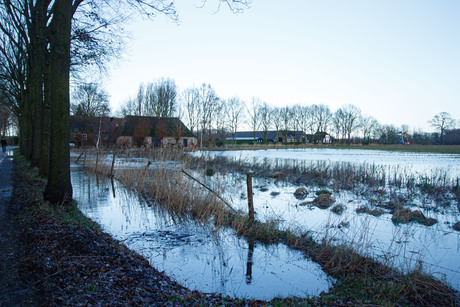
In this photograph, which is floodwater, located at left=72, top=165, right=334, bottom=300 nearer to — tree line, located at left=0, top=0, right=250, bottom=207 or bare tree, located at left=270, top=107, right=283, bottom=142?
tree line, located at left=0, top=0, right=250, bottom=207

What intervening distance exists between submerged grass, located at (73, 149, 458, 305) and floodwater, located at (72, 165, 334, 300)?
26 cm

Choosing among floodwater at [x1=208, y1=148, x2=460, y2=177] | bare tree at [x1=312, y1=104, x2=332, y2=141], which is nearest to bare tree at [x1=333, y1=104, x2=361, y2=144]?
bare tree at [x1=312, y1=104, x2=332, y2=141]

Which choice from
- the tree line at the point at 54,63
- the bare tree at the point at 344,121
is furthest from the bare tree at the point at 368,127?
the tree line at the point at 54,63

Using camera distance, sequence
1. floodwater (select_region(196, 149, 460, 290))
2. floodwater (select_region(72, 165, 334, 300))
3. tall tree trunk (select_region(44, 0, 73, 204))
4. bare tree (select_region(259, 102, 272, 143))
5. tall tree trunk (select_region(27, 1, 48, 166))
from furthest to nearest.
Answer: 1. bare tree (select_region(259, 102, 272, 143))
2. tall tree trunk (select_region(27, 1, 48, 166))
3. tall tree trunk (select_region(44, 0, 73, 204))
4. floodwater (select_region(196, 149, 460, 290))
5. floodwater (select_region(72, 165, 334, 300))

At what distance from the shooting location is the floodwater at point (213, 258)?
4.49 m

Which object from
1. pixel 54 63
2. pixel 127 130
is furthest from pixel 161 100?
pixel 54 63

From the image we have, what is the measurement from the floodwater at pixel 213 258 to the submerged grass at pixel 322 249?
0.86 ft

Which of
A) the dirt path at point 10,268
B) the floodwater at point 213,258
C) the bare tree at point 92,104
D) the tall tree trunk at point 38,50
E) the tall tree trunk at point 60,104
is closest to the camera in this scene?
the dirt path at point 10,268

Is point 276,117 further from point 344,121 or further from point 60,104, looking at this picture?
point 60,104

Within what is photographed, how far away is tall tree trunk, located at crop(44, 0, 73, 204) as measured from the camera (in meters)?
7.04

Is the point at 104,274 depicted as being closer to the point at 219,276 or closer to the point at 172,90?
the point at 219,276

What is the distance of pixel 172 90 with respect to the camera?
56125mm

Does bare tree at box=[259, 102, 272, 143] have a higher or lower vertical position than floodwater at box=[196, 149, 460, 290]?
higher

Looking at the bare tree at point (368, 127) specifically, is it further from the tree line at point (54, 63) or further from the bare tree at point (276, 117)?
the tree line at point (54, 63)
